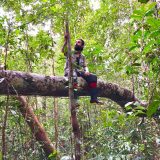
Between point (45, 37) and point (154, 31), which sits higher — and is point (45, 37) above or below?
above

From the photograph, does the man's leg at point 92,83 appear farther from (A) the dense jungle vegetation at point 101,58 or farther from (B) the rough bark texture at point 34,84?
(A) the dense jungle vegetation at point 101,58

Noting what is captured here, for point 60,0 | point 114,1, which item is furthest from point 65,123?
point 60,0

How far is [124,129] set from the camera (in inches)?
250

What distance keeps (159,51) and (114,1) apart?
18.3 feet

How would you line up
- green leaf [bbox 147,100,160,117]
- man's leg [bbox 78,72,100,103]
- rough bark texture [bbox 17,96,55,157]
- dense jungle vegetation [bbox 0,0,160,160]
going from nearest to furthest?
green leaf [bbox 147,100,160,117]
dense jungle vegetation [bbox 0,0,160,160]
man's leg [bbox 78,72,100,103]
rough bark texture [bbox 17,96,55,157]

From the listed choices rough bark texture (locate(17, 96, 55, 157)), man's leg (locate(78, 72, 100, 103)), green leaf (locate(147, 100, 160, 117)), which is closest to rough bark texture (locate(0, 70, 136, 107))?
man's leg (locate(78, 72, 100, 103))

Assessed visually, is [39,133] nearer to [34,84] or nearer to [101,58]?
[34,84]

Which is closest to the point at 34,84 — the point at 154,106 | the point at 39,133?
the point at 39,133

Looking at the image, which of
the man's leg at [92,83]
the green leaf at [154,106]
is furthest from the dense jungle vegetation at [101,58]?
the man's leg at [92,83]

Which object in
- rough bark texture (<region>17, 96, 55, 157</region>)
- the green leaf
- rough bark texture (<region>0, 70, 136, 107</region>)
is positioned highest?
rough bark texture (<region>0, 70, 136, 107</region>)

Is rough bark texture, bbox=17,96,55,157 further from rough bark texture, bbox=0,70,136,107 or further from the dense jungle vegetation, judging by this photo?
rough bark texture, bbox=0,70,136,107

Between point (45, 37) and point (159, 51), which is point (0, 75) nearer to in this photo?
point (45, 37)

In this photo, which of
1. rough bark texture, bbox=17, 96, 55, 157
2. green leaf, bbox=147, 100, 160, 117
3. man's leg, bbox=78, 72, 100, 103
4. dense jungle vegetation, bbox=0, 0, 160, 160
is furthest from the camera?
rough bark texture, bbox=17, 96, 55, 157

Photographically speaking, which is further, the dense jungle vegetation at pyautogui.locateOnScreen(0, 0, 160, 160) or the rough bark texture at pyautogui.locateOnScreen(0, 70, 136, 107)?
the rough bark texture at pyautogui.locateOnScreen(0, 70, 136, 107)
